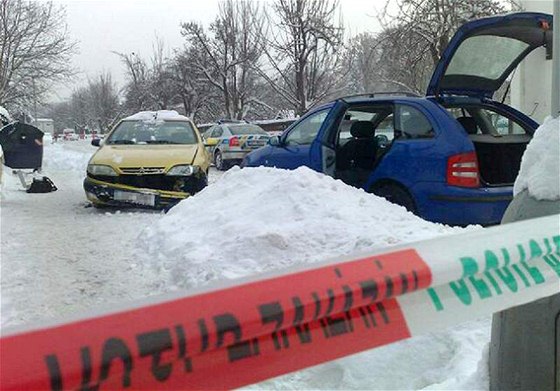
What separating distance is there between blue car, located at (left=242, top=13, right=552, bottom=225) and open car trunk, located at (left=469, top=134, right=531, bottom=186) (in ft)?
0.04

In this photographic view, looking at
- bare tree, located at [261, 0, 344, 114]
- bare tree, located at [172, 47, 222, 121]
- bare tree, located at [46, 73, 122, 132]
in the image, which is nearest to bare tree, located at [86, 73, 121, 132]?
bare tree, located at [46, 73, 122, 132]

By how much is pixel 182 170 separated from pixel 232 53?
1035 inches

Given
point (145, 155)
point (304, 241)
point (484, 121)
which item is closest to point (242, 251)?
point (304, 241)

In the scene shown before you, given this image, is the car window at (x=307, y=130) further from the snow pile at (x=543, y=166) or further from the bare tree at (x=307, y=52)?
the bare tree at (x=307, y=52)

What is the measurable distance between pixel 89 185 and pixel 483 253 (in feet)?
25.4

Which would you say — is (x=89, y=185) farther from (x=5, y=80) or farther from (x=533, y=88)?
(x=5, y=80)

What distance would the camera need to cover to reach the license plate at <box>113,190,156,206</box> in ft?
27.9

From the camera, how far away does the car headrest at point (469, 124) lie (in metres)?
6.86

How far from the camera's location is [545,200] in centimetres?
246

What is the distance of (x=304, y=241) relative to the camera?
17.4 ft

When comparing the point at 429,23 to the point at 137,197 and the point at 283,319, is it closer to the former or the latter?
the point at 137,197

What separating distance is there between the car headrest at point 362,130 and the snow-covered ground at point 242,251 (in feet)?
4.09

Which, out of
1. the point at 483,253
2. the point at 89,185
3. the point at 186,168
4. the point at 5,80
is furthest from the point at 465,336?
the point at 5,80

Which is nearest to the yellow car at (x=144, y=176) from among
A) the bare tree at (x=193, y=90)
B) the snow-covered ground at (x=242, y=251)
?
the snow-covered ground at (x=242, y=251)
